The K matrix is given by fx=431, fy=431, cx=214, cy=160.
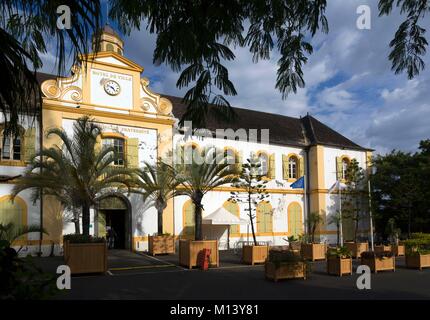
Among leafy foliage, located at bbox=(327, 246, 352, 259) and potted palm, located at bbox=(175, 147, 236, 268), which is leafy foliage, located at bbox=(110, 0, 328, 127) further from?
potted palm, located at bbox=(175, 147, 236, 268)

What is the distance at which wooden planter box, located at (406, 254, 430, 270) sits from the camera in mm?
16605

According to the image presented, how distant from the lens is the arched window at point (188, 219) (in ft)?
83.1

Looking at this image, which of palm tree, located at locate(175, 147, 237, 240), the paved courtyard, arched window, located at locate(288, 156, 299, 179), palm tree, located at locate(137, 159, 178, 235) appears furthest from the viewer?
arched window, located at locate(288, 156, 299, 179)

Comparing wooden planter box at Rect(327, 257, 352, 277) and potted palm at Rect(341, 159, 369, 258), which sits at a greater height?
potted palm at Rect(341, 159, 369, 258)

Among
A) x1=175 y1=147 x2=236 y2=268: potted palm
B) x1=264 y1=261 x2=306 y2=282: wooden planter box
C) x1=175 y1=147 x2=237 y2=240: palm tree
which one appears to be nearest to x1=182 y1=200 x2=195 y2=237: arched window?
x1=175 y1=147 x2=236 y2=268: potted palm

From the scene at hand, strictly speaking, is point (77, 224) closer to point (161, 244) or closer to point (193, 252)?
point (161, 244)

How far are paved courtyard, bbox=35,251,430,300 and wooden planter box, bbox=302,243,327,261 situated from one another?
2576 mm

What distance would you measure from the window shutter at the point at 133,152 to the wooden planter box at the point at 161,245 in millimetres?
4307

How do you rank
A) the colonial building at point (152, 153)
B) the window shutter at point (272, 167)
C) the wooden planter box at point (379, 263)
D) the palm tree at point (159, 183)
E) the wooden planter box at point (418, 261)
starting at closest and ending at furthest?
the wooden planter box at point (379, 263)
the wooden planter box at point (418, 261)
the colonial building at point (152, 153)
the palm tree at point (159, 183)
the window shutter at point (272, 167)

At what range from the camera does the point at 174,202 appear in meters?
25.1

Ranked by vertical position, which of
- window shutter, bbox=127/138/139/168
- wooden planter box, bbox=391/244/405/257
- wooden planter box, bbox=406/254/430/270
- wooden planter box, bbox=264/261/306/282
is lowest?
wooden planter box, bbox=391/244/405/257

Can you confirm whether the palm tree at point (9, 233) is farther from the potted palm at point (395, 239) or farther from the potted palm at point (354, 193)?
the potted palm at point (354, 193)

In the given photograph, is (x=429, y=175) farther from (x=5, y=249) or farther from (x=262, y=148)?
(x=5, y=249)

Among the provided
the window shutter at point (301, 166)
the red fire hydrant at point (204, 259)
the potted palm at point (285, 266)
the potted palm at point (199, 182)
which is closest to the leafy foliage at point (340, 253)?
the potted palm at point (285, 266)
